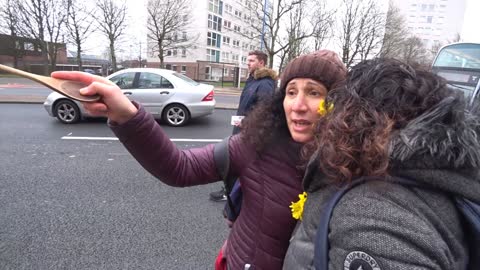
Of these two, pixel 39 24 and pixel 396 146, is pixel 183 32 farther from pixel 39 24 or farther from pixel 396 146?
pixel 396 146

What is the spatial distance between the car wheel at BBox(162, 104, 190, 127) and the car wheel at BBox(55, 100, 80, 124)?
2.37m

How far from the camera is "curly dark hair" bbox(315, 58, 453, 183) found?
2.30 ft

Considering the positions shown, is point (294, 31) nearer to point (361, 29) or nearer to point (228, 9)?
point (361, 29)

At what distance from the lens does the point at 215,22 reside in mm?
53469

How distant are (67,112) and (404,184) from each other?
9.45 metres

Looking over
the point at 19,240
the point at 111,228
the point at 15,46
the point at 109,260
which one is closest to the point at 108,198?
the point at 111,228

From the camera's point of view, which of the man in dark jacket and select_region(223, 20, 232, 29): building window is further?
select_region(223, 20, 232, 29): building window

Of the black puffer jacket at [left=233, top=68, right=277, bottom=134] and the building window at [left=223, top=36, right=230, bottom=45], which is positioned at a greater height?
the building window at [left=223, top=36, right=230, bottom=45]

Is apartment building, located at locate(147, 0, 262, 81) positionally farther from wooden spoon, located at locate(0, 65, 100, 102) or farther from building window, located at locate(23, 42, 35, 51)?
wooden spoon, located at locate(0, 65, 100, 102)

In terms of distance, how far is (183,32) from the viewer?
45562 millimetres

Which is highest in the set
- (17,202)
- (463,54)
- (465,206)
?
(463,54)

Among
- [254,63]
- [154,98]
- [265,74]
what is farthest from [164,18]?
[265,74]

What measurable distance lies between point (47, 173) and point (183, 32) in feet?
144

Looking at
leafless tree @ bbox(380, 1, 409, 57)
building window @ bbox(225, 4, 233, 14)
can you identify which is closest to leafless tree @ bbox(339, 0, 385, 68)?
leafless tree @ bbox(380, 1, 409, 57)
